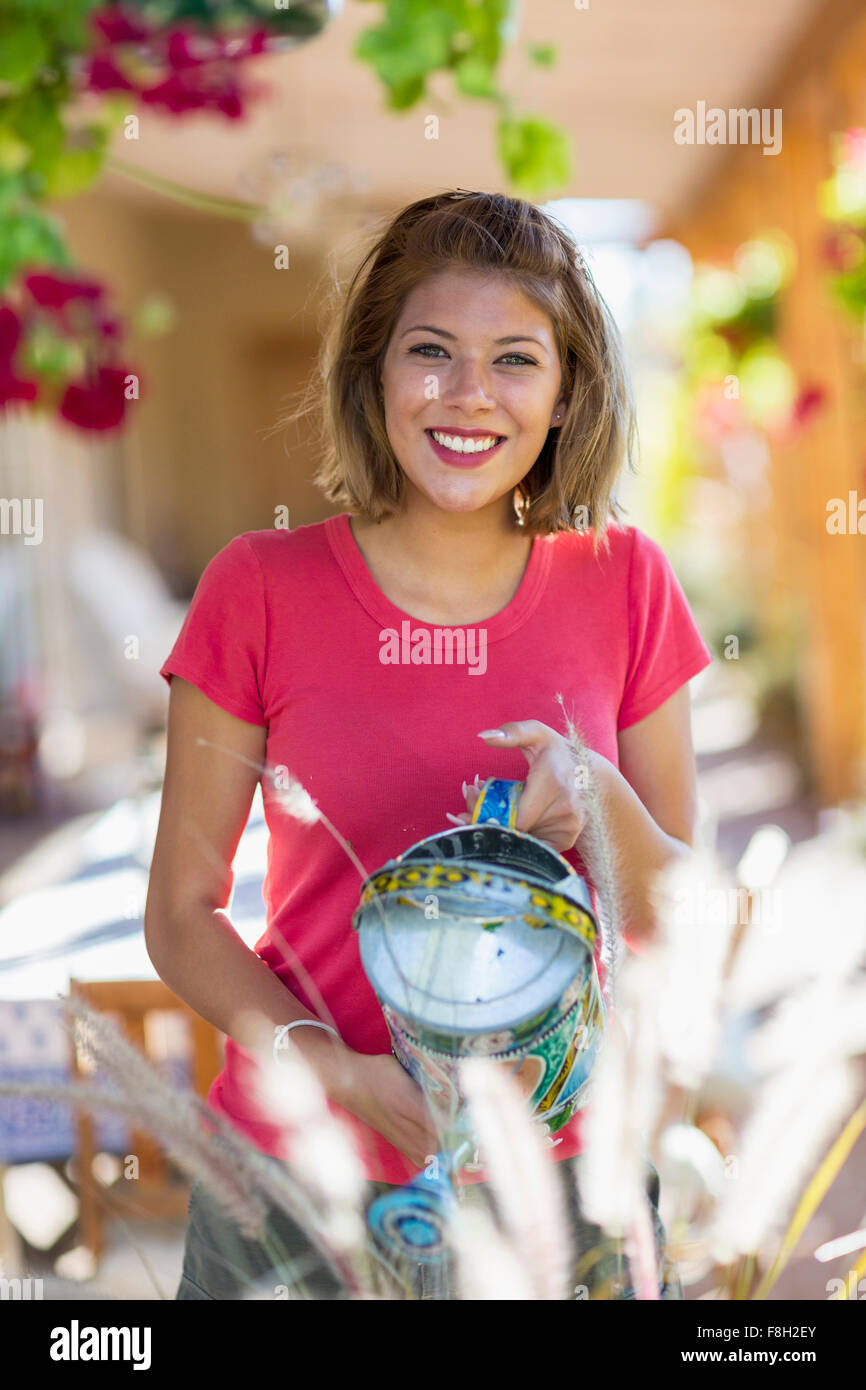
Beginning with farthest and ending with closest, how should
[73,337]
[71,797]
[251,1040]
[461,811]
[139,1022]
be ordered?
[71,797], [139,1022], [73,337], [461,811], [251,1040]

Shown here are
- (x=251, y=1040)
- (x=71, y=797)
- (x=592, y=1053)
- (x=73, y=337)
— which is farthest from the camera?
(x=71, y=797)

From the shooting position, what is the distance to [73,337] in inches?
60.3

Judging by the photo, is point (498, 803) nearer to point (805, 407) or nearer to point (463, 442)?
point (463, 442)

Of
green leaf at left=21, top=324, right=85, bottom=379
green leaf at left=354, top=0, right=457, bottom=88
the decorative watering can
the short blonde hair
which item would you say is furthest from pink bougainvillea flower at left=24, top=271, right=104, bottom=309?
the decorative watering can

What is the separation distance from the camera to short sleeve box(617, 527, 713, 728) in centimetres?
105

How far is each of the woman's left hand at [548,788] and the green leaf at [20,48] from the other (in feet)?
2.07

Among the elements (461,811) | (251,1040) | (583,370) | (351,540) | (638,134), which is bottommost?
(251,1040)

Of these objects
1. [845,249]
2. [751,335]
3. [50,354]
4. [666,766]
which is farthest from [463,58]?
[751,335]

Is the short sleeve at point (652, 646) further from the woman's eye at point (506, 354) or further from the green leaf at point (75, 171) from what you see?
the green leaf at point (75, 171)

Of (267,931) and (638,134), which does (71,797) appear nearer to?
(638,134)

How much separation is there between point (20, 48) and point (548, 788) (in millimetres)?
685

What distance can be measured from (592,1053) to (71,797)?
204 inches
